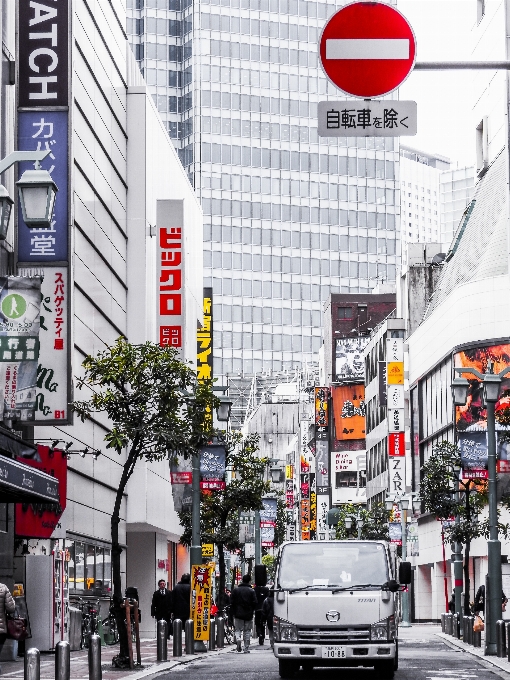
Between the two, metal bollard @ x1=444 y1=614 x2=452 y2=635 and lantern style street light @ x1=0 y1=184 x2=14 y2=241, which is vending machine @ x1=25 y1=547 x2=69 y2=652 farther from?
metal bollard @ x1=444 y1=614 x2=452 y2=635

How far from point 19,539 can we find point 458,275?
168 ft

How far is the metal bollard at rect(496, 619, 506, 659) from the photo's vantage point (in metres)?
27.1

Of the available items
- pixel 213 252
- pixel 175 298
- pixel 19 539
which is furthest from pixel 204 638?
pixel 213 252

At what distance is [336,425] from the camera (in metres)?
126

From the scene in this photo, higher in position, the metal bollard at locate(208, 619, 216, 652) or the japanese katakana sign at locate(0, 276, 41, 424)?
the japanese katakana sign at locate(0, 276, 41, 424)

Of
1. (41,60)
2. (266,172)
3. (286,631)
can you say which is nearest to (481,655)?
(286,631)

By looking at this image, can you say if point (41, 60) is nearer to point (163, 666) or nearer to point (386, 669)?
point (163, 666)

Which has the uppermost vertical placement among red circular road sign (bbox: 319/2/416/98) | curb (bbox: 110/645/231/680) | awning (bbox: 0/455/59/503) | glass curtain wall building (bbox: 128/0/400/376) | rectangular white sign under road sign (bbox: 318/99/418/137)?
glass curtain wall building (bbox: 128/0/400/376)

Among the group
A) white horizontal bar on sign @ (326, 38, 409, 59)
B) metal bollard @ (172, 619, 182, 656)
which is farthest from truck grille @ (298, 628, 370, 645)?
white horizontal bar on sign @ (326, 38, 409, 59)

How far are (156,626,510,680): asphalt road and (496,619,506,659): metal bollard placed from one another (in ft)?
1.93

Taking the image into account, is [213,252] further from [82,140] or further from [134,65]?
[82,140]

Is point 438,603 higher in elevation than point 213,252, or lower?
lower

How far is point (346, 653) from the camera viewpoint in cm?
2034

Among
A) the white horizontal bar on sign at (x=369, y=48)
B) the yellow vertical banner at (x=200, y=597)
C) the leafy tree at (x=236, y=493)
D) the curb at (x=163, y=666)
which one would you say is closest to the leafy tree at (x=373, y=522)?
the leafy tree at (x=236, y=493)
